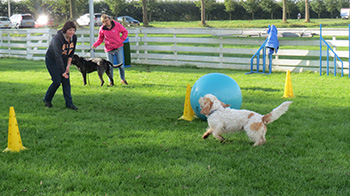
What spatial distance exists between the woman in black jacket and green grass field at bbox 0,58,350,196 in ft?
1.35

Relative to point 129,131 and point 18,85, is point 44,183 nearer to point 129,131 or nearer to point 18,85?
point 129,131

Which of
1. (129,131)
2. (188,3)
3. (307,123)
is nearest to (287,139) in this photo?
(307,123)

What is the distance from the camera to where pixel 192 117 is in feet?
24.9

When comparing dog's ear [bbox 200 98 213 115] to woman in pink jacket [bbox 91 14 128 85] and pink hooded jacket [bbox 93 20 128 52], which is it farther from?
pink hooded jacket [bbox 93 20 128 52]

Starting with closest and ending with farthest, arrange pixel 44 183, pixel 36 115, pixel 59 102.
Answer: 1. pixel 44 183
2. pixel 36 115
3. pixel 59 102

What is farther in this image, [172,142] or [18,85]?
[18,85]

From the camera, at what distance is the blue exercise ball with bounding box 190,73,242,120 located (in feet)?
23.0

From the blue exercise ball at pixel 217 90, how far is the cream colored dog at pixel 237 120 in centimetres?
90

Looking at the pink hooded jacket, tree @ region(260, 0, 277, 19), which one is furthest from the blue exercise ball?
tree @ region(260, 0, 277, 19)

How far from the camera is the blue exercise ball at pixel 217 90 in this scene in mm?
7024

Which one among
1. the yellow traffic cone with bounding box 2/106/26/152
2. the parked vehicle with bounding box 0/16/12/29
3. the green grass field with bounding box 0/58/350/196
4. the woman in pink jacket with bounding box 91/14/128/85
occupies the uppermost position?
the parked vehicle with bounding box 0/16/12/29

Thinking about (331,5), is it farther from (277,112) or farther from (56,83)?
(277,112)

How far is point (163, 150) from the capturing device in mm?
5719

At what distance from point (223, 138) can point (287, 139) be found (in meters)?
1.02
